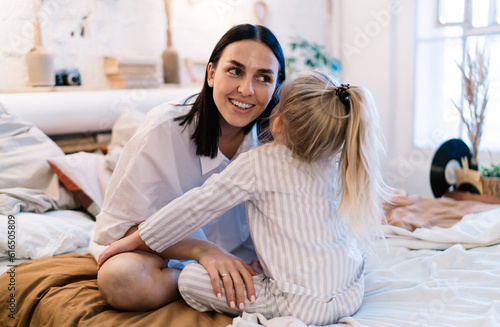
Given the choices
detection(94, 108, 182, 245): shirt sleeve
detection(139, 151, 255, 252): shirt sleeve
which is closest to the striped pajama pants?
detection(139, 151, 255, 252): shirt sleeve

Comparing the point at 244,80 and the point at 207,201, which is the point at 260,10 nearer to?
the point at 244,80

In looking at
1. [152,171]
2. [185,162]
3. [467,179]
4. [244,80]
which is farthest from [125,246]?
[467,179]

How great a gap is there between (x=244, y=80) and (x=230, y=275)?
588mm

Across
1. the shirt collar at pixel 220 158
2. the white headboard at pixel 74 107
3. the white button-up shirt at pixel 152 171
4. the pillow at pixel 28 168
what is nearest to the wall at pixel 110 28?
the white headboard at pixel 74 107

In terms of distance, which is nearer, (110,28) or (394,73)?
(110,28)

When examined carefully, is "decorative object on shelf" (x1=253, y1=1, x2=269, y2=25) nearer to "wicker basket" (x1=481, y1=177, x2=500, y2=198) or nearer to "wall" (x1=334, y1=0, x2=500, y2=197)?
"wall" (x1=334, y1=0, x2=500, y2=197)

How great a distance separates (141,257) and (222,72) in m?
0.61

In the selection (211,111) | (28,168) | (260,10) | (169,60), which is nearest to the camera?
(211,111)

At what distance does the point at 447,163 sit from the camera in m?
2.71

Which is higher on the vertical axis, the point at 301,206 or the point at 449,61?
the point at 449,61

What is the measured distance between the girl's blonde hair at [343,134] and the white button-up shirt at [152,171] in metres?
0.41

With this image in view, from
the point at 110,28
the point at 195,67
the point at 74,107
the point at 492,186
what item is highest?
the point at 110,28

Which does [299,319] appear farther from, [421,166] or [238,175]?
[421,166]

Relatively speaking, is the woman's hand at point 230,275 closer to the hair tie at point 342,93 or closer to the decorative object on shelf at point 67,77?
the hair tie at point 342,93
